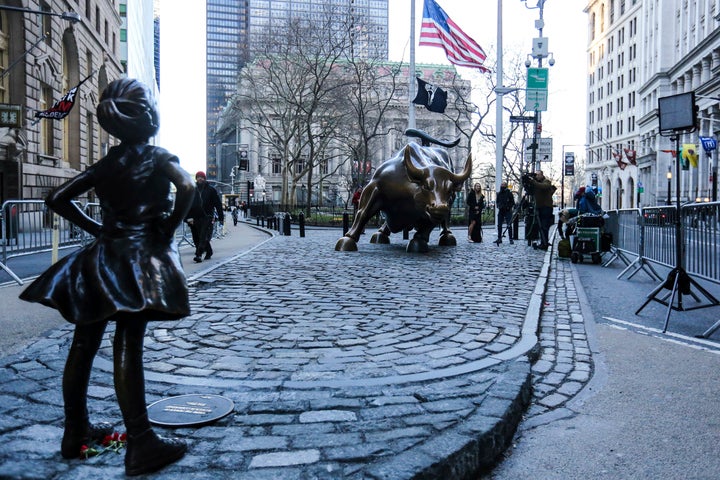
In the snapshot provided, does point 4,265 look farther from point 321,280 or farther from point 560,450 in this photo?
point 560,450

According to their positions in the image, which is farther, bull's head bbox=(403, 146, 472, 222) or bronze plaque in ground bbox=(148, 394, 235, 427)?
bull's head bbox=(403, 146, 472, 222)

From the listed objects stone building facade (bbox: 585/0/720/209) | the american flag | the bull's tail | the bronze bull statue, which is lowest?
the bronze bull statue

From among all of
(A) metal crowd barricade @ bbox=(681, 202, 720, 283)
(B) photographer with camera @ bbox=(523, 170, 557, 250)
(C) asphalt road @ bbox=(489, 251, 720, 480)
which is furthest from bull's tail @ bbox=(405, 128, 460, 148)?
(C) asphalt road @ bbox=(489, 251, 720, 480)

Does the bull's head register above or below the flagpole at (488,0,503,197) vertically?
below

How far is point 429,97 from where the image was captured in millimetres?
22109

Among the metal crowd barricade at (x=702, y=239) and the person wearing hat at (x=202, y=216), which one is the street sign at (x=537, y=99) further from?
the metal crowd barricade at (x=702, y=239)

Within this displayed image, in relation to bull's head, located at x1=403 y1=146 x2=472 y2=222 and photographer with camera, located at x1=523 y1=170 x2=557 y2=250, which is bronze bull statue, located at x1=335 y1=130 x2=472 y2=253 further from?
photographer with camera, located at x1=523 y1=170 x2=557 y2=250

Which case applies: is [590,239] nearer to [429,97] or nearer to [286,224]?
[429,97]

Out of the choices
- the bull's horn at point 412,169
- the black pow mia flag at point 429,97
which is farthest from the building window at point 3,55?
the bull's horn at point 412,169

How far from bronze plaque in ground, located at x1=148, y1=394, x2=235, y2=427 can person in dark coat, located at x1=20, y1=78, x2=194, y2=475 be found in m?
0.41

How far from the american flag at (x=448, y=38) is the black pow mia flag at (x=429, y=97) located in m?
A: 1.22

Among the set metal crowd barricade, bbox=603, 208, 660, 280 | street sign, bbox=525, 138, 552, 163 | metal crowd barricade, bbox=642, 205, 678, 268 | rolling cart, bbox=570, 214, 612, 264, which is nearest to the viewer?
metal crowd barricade, bbox=642, 205, 678, 268

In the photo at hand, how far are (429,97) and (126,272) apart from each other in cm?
2027

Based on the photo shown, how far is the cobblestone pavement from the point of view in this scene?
2.96 m
